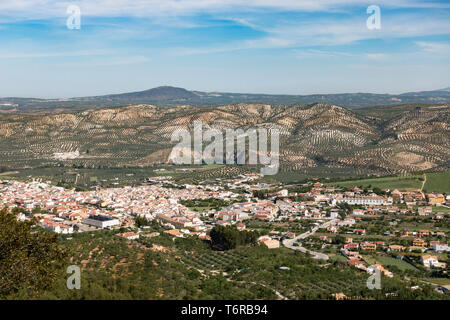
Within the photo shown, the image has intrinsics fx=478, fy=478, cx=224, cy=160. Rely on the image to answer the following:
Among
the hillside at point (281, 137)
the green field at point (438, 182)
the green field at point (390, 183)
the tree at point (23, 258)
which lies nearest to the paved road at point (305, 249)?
the green field at point (390, 183)

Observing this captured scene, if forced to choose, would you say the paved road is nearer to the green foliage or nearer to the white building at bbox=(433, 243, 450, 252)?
the green foliage

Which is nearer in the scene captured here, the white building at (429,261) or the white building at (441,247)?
the white building at (429,261)

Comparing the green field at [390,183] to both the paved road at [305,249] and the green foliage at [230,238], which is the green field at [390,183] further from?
the green foliage at [230,238]

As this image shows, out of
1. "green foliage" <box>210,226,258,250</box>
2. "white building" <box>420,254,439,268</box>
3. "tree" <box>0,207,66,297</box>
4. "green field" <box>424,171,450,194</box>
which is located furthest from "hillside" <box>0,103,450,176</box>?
"tree" <box>0,207,66,297</box>

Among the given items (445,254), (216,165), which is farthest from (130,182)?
(445,254)

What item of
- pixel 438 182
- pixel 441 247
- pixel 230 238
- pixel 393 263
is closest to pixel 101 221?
pixel 230 238

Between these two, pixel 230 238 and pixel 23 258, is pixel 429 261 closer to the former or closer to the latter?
pixel 230 238
